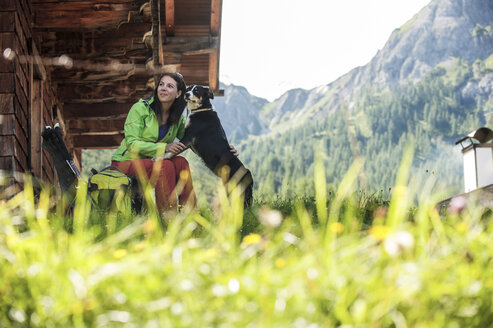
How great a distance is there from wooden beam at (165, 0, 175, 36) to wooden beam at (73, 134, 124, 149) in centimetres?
505

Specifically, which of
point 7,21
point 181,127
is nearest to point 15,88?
point 7,21

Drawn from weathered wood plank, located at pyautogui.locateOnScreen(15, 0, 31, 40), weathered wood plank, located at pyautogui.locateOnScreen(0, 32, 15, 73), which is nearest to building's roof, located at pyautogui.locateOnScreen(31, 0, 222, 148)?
weathered wood plank, located at pyautogui.locateOnScreen(15, 0, 31, 40)

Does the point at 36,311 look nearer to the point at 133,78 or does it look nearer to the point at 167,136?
the point at 167,136

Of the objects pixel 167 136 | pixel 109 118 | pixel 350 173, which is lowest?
pixel 109 118

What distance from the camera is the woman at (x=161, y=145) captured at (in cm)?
568

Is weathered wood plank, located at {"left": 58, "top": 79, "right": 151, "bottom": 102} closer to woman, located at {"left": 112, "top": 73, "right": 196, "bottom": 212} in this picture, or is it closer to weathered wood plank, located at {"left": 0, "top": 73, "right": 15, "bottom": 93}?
weathered wood plank, located at {"left": 0, "top": 73, "right": 15, "bottom": 93}

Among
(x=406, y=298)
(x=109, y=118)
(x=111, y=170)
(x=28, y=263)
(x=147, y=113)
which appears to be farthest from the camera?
(x=109, y=118)

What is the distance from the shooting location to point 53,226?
153 inches

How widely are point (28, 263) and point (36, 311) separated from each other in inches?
13.8

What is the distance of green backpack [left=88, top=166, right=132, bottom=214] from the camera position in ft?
17.1

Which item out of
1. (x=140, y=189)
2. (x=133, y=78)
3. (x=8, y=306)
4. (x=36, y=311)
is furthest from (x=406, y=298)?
(x=133, y=78)

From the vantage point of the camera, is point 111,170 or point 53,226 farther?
point 111,170

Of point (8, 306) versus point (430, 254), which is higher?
point (430, 254)

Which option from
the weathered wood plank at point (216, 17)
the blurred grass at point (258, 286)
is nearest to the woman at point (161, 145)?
the blurred grass at point (258, 286)
